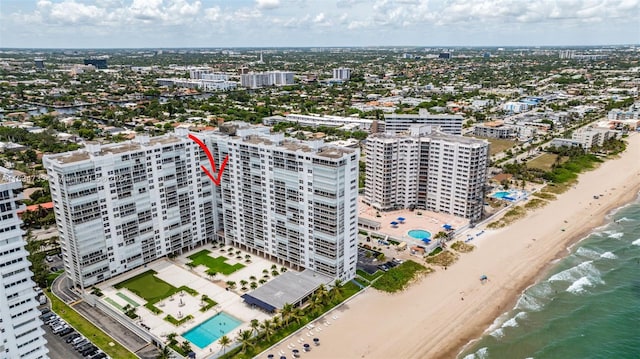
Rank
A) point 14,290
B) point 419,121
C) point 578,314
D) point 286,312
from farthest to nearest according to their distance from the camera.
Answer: point 419,121, point 578,314, point 286,312, point 14,290

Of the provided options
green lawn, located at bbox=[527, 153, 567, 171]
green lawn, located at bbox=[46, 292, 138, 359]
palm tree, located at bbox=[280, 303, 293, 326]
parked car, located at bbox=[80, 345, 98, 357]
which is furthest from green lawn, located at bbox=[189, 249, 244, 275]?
green lawn, located at bbox=[527, 153, 567, 171]

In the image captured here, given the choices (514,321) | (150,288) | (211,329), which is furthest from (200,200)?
(514,321)

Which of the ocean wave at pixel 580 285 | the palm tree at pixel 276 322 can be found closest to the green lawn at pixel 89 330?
the palm tree at pixel 276 322

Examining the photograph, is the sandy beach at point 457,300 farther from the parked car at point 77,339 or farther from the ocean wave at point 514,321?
the parked car at point 77,339

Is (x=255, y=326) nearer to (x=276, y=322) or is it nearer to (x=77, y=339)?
(x=276, y=322)

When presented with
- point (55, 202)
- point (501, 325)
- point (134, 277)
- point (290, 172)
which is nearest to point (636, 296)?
point (501, 325)

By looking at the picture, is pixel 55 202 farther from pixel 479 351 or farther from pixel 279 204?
pixel 479 351
